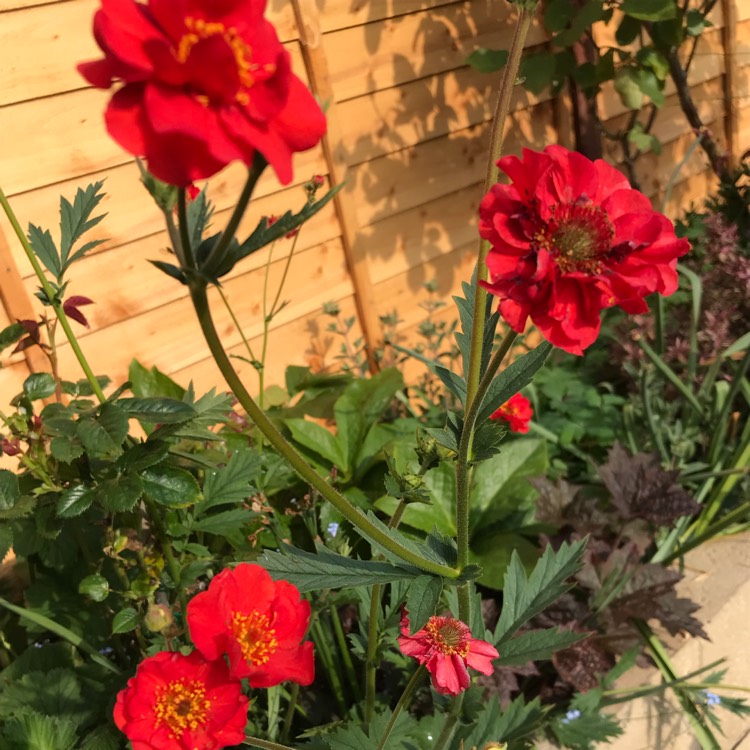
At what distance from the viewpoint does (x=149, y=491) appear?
39.3 inches

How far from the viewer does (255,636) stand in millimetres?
846

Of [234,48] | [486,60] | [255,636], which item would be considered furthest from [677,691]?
[486,60]

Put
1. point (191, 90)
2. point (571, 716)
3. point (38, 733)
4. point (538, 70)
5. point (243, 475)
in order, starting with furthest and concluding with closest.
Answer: point (538, 70) < point (571, 716) < point (243, 475) < point (38, 733) < point (191, 90)

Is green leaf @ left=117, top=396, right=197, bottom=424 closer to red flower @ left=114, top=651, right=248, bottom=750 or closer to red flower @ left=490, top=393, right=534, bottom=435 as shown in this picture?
red flower @ left=114, top=651, right=248, bottom=750

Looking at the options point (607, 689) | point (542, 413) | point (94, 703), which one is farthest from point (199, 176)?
point (542, 413)

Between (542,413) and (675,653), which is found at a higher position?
(542,413)

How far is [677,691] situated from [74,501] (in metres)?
1.25

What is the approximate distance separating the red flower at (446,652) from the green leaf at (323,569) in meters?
0.08

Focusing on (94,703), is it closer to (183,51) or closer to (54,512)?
(54,512)

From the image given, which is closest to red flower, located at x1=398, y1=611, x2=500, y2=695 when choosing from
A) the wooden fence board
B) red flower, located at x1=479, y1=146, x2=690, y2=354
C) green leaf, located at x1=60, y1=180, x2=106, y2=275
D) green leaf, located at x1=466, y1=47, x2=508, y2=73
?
red flower, located at x1=479, y1=146, x2=690, y2=354

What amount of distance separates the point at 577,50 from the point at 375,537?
2.52 metres

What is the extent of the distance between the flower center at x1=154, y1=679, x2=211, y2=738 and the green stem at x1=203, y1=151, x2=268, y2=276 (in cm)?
53

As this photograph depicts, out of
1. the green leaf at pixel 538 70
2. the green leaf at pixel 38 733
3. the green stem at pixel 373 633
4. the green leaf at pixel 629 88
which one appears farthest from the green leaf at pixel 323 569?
the green leaf at pixel 629 88

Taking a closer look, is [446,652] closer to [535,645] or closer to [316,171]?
[535,645]
